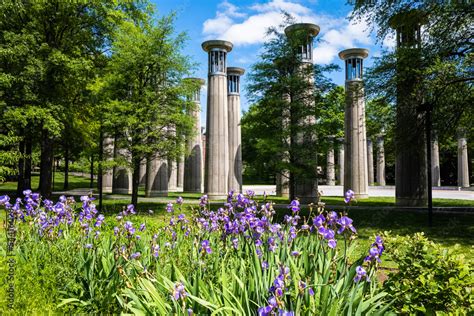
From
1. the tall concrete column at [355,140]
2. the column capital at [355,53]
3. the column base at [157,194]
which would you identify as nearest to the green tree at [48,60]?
the column base at [157,194]

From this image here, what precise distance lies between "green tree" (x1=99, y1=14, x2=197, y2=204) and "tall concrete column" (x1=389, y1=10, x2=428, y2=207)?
8100 millimetres

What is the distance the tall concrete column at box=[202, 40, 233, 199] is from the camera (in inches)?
953

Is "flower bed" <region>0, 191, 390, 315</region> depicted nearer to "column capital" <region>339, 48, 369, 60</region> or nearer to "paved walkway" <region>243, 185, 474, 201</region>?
"paved walkway" <region>243, 185, 474, 201</region>

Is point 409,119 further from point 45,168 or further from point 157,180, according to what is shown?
point 45,168

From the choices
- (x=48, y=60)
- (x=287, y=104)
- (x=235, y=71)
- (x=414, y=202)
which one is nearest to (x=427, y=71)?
(x=287, y=104)

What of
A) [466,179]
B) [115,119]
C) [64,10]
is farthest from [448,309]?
[466,179]

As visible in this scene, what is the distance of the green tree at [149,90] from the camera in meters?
14.7

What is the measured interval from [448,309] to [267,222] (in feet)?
5.47

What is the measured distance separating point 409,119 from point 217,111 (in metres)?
13.3

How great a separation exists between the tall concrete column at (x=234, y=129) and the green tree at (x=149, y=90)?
41.4ft

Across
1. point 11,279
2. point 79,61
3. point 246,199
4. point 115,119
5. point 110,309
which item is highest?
point 79,61

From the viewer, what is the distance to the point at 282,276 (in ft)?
8.00

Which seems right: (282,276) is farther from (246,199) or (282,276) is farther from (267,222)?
(246,199)

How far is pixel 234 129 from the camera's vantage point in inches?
1158
